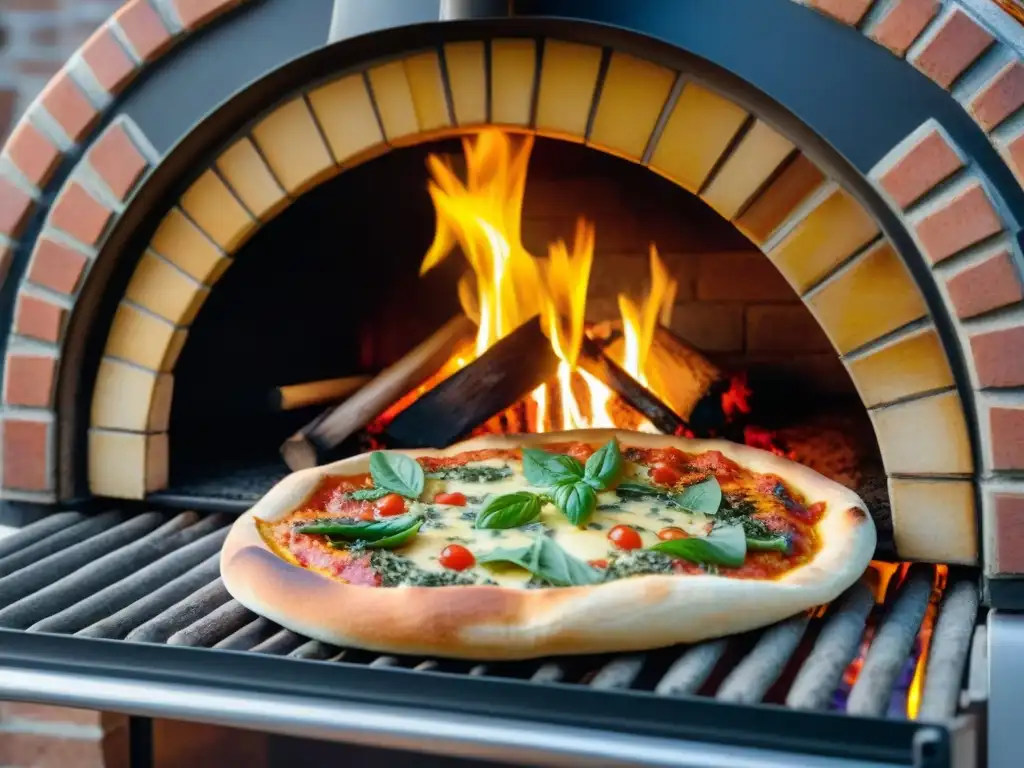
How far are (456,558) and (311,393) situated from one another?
35.5 inches

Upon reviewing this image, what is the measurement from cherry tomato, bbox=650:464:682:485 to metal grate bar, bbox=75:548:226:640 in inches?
26.2

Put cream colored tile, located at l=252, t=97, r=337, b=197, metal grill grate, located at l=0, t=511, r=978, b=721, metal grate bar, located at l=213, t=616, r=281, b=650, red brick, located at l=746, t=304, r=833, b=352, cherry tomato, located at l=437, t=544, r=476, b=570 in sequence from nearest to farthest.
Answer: metal grill grate, located at l=0, t=511, r=978, b=721 < metal grate bar, located at l=213, t=616, r=281, b=650 < cherry tomato, located at l=437, t=544, r=476, b=570 < cream colored tile, located at l=252, t=97, r=337, b=197 < red brick, located at l=746, t=304, r=833, b=352

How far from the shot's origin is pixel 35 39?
74.9 inches

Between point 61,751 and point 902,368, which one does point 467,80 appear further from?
point 61,751

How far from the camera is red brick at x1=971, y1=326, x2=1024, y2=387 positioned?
122 centimetres

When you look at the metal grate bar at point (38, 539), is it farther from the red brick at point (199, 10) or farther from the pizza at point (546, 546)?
the red brick at point (199, 10)

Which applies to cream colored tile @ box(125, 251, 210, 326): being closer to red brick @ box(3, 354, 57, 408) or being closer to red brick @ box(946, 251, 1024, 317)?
red brick @ box(3, 354, 57, 408)

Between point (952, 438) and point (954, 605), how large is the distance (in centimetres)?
22

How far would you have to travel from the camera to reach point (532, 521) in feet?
4.47

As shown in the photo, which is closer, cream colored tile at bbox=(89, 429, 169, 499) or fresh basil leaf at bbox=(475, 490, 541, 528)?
fresh basil leaf at bbox=(475, 490, 541, 528)

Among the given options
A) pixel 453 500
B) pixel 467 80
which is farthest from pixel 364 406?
pixel 467 80

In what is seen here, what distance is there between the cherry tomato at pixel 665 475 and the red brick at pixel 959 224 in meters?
0.49

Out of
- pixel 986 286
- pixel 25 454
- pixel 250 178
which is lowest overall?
pixel 25 454

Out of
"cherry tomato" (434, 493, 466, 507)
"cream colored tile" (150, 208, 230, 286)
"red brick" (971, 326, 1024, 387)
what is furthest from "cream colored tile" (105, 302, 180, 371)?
"red brick" (971, 326, 1024, 387)
